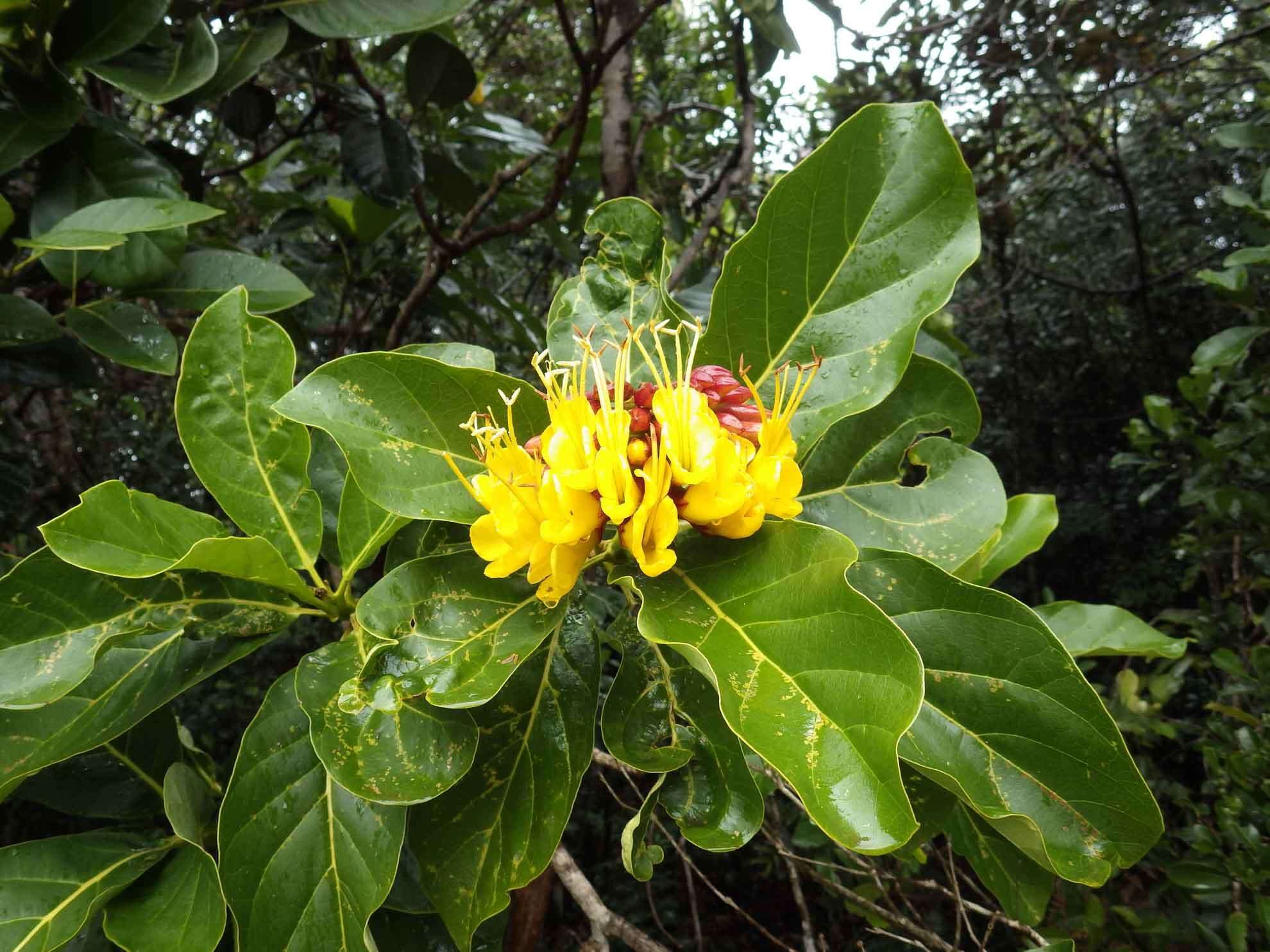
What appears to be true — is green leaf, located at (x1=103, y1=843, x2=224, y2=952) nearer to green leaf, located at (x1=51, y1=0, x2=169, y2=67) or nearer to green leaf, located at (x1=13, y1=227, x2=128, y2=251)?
green leaf, located at (x1=13, y1=227, x2=128, y2=251)

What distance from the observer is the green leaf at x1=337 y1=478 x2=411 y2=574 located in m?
0.83

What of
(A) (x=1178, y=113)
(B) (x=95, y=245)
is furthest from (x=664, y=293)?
(A) (x=1178, y=113)

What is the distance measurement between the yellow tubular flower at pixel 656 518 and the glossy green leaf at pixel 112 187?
933mm

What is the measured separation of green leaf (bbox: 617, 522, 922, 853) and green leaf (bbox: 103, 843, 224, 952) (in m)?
0.51

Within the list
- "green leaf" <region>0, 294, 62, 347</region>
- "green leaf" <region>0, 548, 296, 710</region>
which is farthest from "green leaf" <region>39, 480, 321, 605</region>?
"green leaf" <region>0, 294, 62, 347</region>

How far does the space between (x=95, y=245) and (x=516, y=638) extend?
687 millimetres

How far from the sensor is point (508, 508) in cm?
62

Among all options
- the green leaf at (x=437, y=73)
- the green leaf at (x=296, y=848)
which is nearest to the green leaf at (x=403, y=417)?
the green leaf at (x=296, y=848)

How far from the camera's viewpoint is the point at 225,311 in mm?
834

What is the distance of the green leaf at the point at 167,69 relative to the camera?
3.74ft

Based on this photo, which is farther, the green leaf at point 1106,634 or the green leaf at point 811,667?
the green leaf at point 1106,634

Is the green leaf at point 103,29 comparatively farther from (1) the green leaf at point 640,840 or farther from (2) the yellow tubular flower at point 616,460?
(1) the green leaf at point 640,840

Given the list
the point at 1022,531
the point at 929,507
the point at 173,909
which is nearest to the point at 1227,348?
the point at 1022,531

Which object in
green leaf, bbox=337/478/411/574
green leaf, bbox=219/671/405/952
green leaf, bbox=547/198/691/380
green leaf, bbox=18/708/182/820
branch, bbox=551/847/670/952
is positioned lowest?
branch, bbox=551/847/670/952
